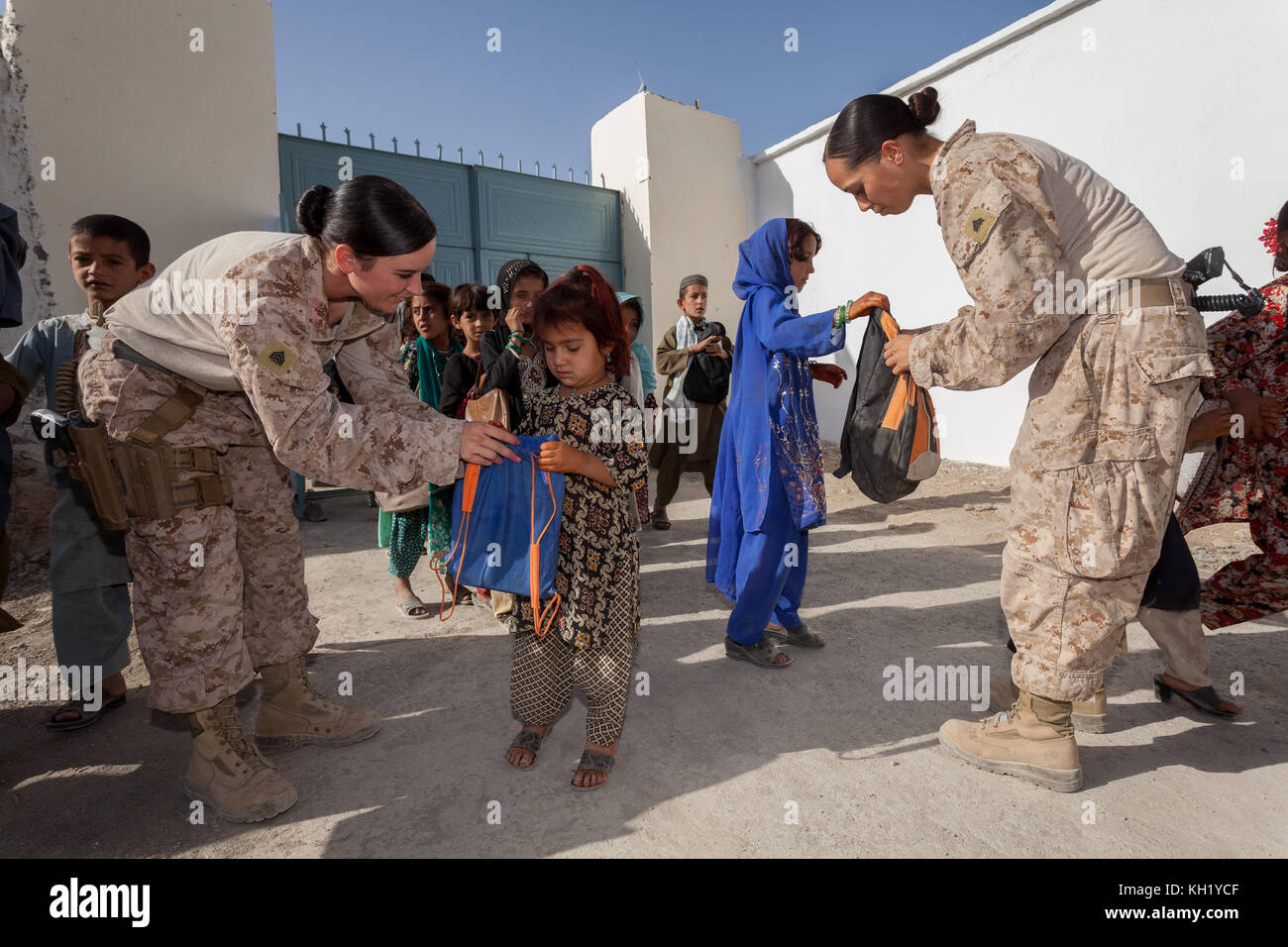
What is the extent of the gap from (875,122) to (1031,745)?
1.94 meters

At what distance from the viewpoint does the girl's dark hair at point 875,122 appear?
197 cm

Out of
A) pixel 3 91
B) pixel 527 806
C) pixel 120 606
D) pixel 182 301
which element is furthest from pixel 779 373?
pixel 3 91

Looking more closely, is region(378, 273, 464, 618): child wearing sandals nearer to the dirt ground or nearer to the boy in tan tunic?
the dirt ground

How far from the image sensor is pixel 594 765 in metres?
2.01

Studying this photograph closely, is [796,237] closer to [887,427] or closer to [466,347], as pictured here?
[887,427]

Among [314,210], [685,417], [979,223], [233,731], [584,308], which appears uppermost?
[314,210]

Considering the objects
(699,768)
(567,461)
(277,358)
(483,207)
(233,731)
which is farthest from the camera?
(483,207)

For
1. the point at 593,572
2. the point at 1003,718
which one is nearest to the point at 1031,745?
the point at 1003,718

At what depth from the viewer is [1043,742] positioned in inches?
76.0

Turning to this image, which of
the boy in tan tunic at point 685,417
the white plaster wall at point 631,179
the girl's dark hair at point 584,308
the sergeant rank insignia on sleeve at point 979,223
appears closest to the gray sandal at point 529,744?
the girl's dark hair at point 584,308

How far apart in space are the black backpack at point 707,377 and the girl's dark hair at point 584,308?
115 inches

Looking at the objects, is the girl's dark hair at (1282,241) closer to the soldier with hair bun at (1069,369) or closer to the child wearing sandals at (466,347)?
the soldier with hair bun at (1069,369)

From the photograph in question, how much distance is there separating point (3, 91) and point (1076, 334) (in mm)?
6318

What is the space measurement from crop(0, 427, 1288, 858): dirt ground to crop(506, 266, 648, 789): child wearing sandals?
0.17 meters
